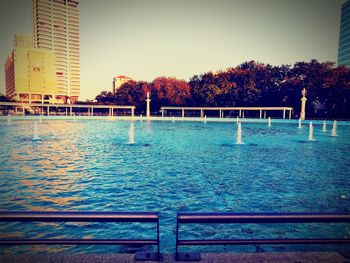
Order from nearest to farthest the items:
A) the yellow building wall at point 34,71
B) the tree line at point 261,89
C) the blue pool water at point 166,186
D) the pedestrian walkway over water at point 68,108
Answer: the blue pool water at point 166,186 → the tree line at point 261,89 → the pedestrian walkway over water at point 68,108 → the yellow building wall at point 34,71

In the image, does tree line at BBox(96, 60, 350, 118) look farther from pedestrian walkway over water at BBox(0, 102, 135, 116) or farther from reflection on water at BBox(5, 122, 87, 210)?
reflection on water at BBox(5, 122, 87, 210)

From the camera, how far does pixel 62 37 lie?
148 metres

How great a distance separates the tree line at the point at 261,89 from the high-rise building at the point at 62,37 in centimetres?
7978

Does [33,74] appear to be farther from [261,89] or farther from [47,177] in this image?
[47,177]

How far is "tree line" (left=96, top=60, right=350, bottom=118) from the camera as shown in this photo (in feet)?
185

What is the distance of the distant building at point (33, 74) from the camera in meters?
129

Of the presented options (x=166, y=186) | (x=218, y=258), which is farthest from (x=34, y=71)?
(x=218, y=258)

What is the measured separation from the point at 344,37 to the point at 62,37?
15592 cm

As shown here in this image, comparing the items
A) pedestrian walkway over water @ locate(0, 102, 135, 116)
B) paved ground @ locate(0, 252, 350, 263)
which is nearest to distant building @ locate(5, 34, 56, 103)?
pedestrian walkway over water @ locate(0, 102, 135, 116)

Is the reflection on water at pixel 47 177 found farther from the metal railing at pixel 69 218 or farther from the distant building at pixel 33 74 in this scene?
the distant building at pixel 33 74

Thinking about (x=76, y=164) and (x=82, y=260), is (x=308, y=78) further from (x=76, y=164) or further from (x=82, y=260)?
(x=82, y=260)

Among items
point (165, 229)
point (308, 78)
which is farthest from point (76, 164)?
point (308, 78)

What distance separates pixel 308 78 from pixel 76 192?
6319 cm

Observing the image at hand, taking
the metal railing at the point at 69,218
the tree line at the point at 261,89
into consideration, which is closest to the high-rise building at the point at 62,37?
the tree line at the point at 261,89
